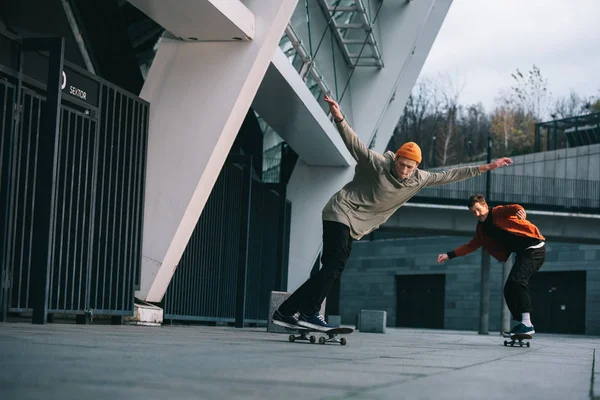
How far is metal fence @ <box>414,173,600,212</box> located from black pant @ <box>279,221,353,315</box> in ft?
126

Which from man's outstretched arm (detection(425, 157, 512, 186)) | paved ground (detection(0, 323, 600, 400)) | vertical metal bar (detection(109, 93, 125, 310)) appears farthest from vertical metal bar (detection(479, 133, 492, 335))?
paved ground (detection(0, 323, 600, 400))

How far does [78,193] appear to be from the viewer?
9625 mm

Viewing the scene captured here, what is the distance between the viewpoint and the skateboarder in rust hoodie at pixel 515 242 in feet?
36.8

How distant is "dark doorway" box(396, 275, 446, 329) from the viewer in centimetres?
5472

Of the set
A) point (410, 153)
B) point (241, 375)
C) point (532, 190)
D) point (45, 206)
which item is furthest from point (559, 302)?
point (241, 375)

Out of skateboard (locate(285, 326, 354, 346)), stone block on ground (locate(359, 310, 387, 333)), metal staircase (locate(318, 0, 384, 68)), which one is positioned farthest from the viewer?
stone block on ground (locate(359, 310, 387, 333))

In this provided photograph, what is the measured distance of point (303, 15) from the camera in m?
17.5

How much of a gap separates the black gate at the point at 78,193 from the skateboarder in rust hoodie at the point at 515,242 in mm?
4011

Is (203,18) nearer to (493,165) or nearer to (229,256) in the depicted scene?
(493,165)

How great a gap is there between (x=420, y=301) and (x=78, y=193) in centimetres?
4730

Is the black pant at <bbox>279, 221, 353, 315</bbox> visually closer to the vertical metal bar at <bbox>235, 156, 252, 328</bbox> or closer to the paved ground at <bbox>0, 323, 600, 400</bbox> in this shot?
the paved ground at <bbox>0, 323, 600, 400</bbox>

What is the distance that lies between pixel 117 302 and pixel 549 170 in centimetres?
4517

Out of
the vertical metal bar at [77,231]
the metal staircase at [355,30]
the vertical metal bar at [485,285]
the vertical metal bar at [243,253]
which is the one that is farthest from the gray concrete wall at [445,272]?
the vertical metal bar at [77,231]

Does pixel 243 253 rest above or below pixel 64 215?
below
